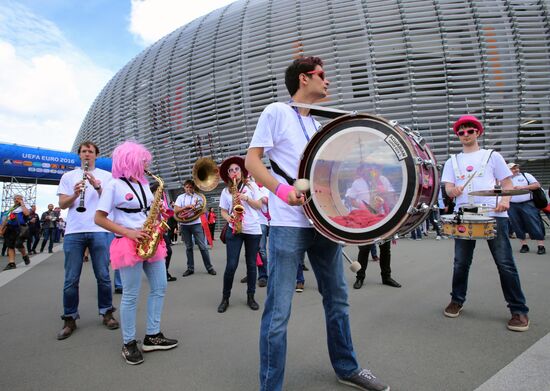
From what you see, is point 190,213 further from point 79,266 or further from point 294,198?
point 294,198

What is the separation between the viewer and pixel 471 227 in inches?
123

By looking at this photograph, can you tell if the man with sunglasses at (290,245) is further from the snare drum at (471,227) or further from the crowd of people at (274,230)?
the snare drum at (471,227)

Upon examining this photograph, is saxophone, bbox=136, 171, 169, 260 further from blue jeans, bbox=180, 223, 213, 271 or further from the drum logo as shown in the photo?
blue jeans, bbox=180, 223, 213, 271

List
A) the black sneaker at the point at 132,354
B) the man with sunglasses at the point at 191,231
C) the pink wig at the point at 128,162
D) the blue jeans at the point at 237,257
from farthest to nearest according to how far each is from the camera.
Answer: the man with sunglasses at the point at 191,231
the blue jeans at the point at 237,257
the pink wig at the point at 128,162
the black sneaker at the point at 132,354

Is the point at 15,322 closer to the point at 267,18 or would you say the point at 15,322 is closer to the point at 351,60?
the point at 351,60

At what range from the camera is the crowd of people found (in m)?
1.83

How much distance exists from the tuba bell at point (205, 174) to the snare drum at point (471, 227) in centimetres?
512

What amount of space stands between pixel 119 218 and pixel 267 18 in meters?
23.0

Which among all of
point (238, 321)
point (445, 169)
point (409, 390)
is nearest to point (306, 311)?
point (238, 321)

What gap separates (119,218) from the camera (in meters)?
2.76

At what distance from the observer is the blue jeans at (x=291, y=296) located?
177 cm

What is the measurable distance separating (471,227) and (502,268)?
1.63ft

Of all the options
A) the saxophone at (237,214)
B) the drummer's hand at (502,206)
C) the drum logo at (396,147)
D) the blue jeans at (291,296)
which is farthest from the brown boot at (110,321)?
the drummer's hand at (502,206)

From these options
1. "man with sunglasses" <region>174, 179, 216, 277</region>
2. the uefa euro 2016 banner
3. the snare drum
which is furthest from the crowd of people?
the uefa euro 2016 banner
